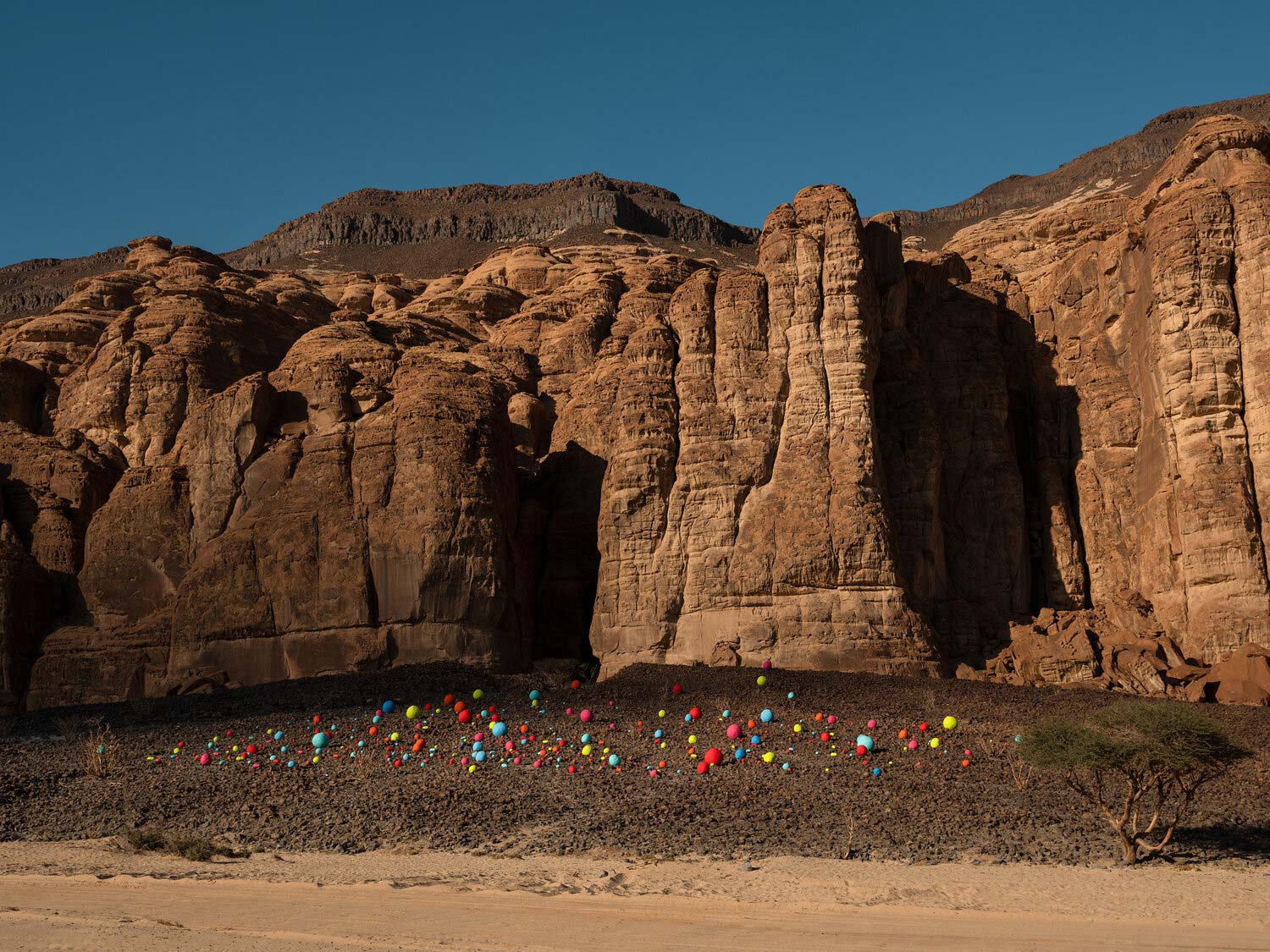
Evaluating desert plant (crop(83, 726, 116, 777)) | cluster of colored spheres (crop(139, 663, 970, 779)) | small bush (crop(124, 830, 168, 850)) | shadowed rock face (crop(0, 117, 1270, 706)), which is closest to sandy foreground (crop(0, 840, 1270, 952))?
small bush (crop(124, 830, 168, 850))

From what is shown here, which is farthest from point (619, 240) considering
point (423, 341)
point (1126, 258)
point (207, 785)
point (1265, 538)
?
point (207, 785)

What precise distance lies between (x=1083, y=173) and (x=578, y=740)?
126712 millimetres

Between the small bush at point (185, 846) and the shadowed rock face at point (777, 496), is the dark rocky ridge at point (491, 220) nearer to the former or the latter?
the shadowed rock face at point (777, 496)

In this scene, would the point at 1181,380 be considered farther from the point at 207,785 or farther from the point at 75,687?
the point at 75,687

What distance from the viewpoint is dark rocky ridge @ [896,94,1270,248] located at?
415ft

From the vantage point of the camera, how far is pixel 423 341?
198 feet

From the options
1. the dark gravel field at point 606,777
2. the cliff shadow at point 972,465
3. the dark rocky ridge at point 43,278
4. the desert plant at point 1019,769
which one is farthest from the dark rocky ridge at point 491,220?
the desert plant at point 1019,769

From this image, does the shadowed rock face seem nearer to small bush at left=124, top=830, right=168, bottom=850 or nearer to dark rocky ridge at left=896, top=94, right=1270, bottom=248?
small bush at left=124, top=830, right=168, bottom=850

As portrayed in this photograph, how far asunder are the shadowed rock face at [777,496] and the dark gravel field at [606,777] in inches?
222

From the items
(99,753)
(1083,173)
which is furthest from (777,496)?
(1083,173)

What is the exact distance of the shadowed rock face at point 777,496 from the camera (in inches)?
1281

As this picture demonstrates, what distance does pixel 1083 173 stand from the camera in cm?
13338

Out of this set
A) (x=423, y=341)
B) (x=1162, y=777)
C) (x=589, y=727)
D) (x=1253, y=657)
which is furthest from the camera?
(x=423, y=341)

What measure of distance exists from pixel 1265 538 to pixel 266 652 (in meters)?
26.7
